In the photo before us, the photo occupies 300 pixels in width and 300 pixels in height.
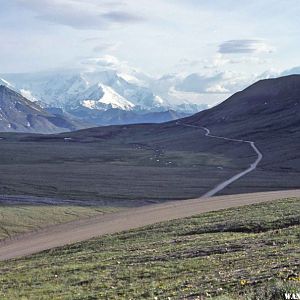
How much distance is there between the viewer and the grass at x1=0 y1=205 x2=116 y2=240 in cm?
6075

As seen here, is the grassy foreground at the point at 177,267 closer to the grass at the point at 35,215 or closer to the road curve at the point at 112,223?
the road curve at the point at 112,223

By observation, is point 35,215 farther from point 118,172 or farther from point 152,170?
point 152,170

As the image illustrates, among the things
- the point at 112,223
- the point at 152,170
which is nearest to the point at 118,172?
the point at 152,170

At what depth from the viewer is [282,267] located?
71.2 ft

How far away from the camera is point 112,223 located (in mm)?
61188

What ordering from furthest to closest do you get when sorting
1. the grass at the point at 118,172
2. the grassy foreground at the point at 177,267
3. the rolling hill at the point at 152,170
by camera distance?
the rolling hill at the point at 152,170 → the grass at the point at 118,172 → the grassy foreground at the point at 177,267

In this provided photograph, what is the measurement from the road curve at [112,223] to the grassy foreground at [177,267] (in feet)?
30.4

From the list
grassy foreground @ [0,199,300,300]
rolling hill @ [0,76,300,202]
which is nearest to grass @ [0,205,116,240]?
rolling hill @ [0,76,300,202]

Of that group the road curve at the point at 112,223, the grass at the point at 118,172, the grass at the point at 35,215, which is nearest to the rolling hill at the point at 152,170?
the grass at the point at 118,172

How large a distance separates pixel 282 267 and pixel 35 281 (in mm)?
12209

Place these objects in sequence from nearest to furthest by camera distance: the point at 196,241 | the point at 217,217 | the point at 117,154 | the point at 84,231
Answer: the point at 196,241, the point at 217,217, the point at 84,231, the point at 117,154

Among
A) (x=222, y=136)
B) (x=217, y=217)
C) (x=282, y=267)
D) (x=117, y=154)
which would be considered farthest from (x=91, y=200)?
(x=222, y=136)

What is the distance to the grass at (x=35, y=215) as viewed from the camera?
60750mm

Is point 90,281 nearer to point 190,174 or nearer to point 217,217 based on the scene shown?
point 217,217
